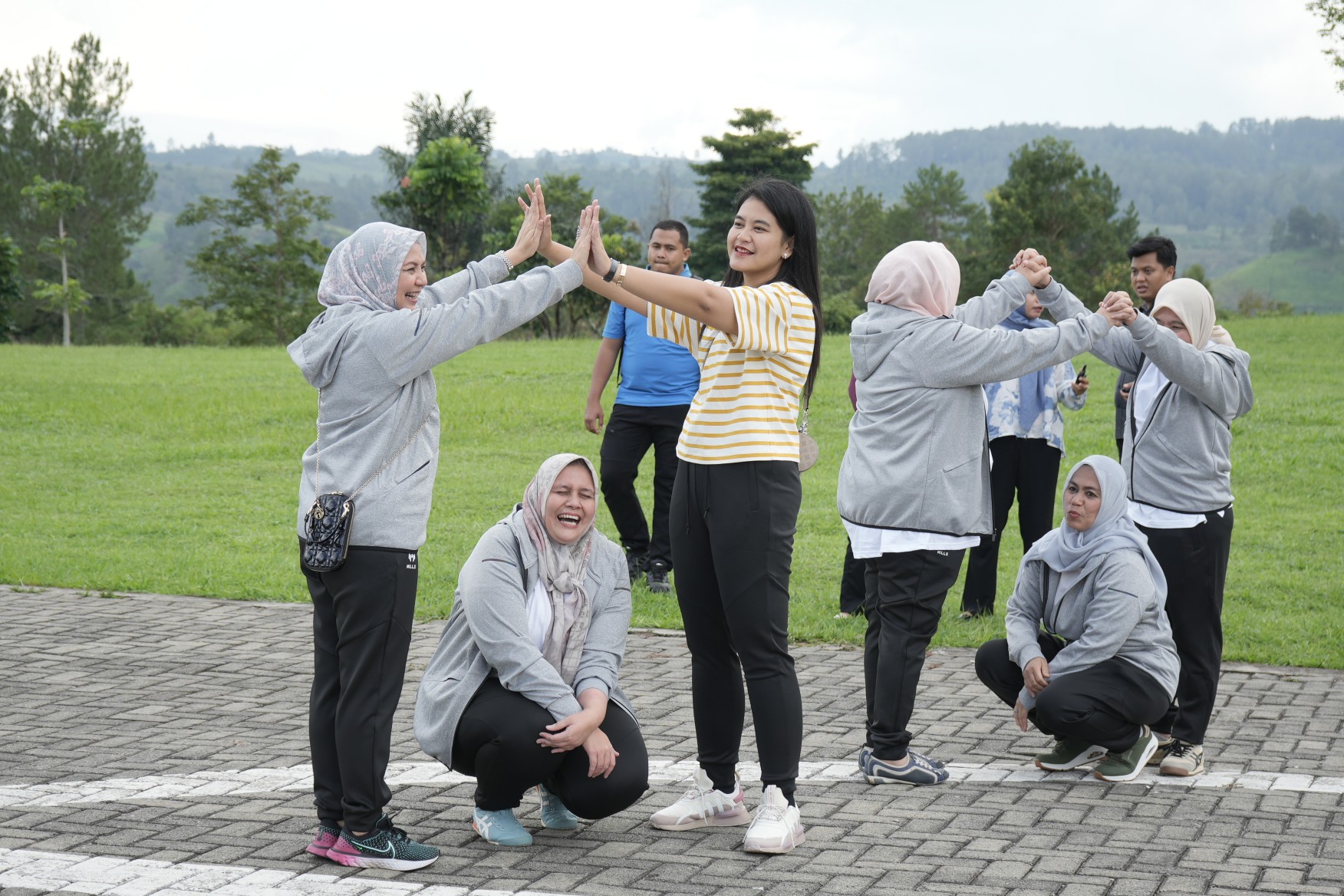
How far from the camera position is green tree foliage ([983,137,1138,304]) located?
62.7 metres

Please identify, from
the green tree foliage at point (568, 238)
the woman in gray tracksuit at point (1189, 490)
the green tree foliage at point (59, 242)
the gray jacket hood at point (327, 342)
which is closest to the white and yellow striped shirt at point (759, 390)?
the gray jacket hood at point (327, 342)

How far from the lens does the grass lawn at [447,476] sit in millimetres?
9094

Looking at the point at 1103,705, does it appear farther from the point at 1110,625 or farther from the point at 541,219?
the point at 541,219

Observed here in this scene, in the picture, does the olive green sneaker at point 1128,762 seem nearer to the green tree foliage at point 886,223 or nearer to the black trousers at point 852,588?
the black trousers at point 852,588

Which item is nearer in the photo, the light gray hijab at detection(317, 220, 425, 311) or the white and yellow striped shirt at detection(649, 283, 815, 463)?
the light gray hijab at detection(317, 220, 425, 311)

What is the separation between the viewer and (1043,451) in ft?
26.2

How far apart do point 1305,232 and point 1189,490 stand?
18232 cm

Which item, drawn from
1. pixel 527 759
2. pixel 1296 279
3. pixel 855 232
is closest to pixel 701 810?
pixel 527 759

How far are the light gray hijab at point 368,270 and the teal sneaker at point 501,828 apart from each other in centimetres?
170

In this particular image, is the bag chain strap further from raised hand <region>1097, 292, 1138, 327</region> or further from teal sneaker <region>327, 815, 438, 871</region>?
raised hand <region>1097, 292, 1138, 327</region>

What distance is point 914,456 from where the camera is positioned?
5012 millimetres

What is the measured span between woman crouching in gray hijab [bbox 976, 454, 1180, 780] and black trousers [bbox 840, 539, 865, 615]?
2.57 m

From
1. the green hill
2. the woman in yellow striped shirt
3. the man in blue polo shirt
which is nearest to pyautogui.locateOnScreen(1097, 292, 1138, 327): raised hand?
the woman in yellow striped shirt

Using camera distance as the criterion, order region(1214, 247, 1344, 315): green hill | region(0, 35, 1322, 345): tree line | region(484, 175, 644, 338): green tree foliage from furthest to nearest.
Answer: region(1214, 247, 1344, 315): green hill
region(0, 35, 1322, 345): tree line
region(484, 175, 644, 338): green tree foliage
